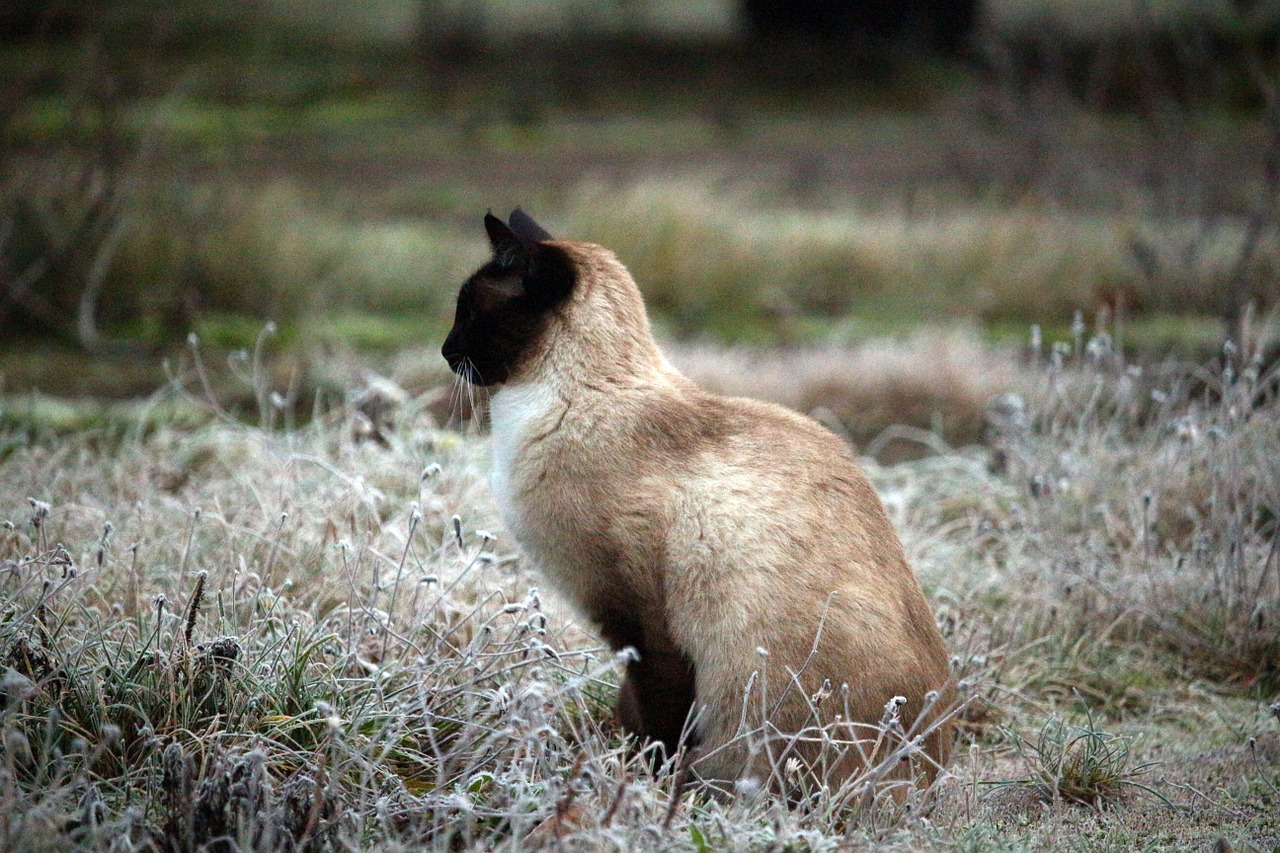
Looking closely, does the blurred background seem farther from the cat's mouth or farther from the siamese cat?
the siamese cat

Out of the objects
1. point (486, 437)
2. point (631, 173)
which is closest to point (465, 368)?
point (486, 437)

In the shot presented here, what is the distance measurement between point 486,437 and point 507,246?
2223 mm

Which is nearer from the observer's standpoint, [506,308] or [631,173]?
[506,308]

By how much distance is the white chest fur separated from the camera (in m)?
2.53

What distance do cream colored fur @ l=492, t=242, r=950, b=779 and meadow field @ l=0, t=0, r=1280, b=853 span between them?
0.16m

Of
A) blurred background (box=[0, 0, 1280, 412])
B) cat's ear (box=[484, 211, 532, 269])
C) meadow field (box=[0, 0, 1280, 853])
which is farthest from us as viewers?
blurred background (box=[0, 0, 1280, 412])

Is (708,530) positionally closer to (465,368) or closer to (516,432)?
(516,432)

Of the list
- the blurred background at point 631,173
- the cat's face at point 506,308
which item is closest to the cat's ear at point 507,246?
the cat's face at point 506,308

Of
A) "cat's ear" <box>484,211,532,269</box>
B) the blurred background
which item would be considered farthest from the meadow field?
"cat's ear" <box>484,211,532,269</box>

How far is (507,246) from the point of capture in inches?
100

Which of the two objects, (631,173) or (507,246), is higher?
(507,246)

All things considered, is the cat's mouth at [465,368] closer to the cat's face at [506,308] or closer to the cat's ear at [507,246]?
the cat's face at [506,308]

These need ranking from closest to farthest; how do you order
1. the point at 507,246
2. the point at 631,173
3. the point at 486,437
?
1. the point at 507,246
2. the point at 486,437
3. the point at 631,173

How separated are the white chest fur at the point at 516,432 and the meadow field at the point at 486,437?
0.15 meters
